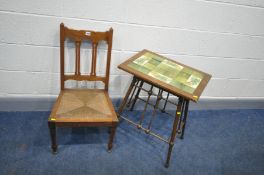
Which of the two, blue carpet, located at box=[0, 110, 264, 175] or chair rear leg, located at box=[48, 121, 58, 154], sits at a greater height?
chair rear leg, located at box=[48, 121, 58, 154]

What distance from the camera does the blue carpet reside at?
1846mm

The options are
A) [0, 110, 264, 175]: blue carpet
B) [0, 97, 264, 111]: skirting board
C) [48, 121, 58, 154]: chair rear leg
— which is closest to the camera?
[48, 121, 58, 154]: chair rear leg

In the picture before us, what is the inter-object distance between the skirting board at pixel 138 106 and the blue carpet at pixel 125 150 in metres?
0.06

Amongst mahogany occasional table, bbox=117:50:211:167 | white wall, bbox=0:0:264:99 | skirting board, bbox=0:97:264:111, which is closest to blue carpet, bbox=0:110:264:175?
skirting board, bbox=0:97:264:111

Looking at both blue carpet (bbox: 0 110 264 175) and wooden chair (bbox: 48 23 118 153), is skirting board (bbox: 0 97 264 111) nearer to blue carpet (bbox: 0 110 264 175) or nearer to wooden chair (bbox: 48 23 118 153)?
blue carpet (bbox: 0 110 264 175)

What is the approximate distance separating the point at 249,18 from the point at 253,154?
128cm

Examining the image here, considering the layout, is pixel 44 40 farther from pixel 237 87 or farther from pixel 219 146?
pixel 237 87

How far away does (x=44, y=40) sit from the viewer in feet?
6.55

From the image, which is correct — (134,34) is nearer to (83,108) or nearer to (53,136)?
(83,108)

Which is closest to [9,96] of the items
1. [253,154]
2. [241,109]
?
[253,154]

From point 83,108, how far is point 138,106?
0.90 metres

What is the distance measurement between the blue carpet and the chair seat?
0.39 m

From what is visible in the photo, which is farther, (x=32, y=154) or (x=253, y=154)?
(x=253, y=154)

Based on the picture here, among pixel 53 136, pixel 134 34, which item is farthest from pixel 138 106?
pixel 53 136
